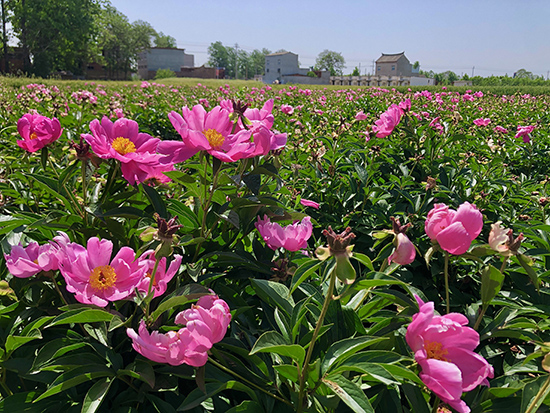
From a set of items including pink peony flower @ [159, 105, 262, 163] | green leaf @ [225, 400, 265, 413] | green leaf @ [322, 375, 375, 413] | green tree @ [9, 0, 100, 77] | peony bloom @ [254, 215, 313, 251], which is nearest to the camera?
green leaf @ [322, 375, 375, 413]

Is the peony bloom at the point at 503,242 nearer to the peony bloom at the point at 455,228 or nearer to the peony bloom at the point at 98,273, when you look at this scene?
the peony bloom at the point at 455,228

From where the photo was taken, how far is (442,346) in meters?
0.77

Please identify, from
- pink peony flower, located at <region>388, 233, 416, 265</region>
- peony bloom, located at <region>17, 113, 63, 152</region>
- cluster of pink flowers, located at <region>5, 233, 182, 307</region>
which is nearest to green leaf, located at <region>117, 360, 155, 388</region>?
cluster of pink flowers, located at <region>5, 233, 182, 307</region>

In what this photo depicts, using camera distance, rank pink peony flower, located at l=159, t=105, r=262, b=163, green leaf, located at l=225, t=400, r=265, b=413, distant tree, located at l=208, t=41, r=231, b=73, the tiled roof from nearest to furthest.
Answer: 1. green leaf, located at l=225, t=400, r=265, b=413
2. pink peony flower, located at l=159, t=105, r=262, b=163
3. the tiled roof
4. distant tree, located at l=208, t=41, r=231, b=73

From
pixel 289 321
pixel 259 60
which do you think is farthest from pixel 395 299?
pixel 259 60

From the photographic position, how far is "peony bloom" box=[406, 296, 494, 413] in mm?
709

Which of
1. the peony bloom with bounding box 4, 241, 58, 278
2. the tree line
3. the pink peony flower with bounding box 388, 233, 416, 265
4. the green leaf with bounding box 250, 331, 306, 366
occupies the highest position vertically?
the tree line

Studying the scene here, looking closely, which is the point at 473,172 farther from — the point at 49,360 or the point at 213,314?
the point at 49,360

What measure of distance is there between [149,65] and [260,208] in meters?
80.0

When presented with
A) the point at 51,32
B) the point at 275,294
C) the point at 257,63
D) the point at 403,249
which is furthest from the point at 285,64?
the point at 403,249

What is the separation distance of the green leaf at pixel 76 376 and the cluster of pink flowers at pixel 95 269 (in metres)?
0.13

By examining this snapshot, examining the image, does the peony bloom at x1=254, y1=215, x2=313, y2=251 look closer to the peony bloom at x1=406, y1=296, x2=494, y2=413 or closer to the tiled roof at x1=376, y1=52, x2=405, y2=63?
the peony bloom at x1=406, y1=296, x2=494, y2=413

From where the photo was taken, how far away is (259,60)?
400ft

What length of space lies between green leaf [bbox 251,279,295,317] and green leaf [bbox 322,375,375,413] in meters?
0.24
